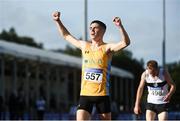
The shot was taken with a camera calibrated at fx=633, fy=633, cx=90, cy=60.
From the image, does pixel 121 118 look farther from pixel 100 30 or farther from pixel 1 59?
pixel 100 30

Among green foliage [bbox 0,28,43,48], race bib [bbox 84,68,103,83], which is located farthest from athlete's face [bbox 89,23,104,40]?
green foliage [bbox 0,28,43,48]

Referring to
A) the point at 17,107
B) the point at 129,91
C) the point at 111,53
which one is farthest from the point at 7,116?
the point at 129,91

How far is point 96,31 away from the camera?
9242 mm

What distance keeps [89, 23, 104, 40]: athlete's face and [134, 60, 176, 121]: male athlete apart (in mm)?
3189

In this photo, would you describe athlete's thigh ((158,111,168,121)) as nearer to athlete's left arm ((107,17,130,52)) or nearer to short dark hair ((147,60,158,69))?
short dark hair ((147,60,158,69))

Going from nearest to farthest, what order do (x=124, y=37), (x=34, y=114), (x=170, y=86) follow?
(x=124, y=37) → (x=170, y=86) → (x=34, y=114)

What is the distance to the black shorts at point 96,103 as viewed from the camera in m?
9.18

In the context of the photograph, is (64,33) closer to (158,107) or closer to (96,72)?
(96,72)

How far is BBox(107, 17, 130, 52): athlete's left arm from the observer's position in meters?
8.86

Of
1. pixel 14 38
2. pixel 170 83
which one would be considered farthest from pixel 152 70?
pixel 14 38

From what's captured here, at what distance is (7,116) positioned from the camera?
32625 mm

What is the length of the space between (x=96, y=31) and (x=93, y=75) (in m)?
0.65

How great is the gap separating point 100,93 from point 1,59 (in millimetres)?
30395

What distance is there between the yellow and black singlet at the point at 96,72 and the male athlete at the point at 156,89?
10.5ft
